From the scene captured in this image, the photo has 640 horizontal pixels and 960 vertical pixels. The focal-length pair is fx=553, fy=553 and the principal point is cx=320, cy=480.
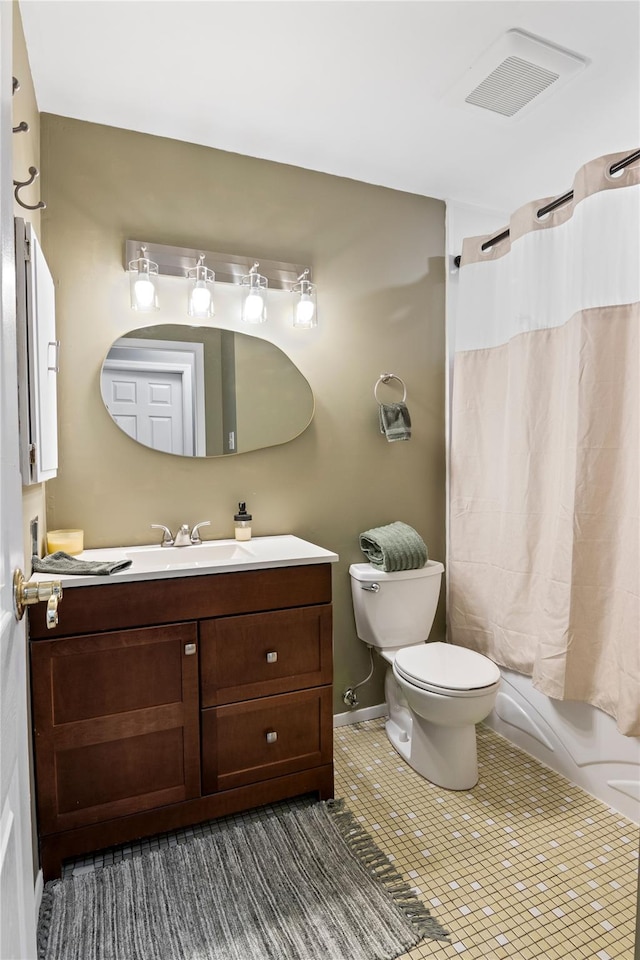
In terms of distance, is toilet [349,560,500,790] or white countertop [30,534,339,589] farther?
toilet [349,560,500,790]

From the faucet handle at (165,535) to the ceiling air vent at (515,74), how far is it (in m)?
1.90

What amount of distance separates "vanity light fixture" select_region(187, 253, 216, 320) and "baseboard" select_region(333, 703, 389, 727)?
1.89 metres

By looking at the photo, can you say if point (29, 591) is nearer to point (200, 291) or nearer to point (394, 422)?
point (200, 291)

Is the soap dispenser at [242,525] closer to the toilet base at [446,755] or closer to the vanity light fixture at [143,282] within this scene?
the vanity light fixture at [143,282]

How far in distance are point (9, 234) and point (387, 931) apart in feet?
5.92

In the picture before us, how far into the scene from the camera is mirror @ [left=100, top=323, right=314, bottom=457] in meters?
2.16

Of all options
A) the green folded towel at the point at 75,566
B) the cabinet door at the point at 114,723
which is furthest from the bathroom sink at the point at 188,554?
the cabinet door at the point at 114,723

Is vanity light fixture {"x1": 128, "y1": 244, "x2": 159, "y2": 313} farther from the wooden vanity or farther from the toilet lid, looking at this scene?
the toilet lid

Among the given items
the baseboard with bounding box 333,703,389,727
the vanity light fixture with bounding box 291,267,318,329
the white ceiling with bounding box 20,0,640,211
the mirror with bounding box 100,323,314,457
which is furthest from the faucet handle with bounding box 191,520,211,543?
the white ceiling with bounding box 20,0,640,211

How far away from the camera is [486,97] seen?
1.96 m

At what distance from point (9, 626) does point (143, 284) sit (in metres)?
1.67

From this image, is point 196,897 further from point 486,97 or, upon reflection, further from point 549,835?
point 486,97

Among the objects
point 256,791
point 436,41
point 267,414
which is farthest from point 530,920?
point 436,41

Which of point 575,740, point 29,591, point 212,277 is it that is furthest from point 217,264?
point 575,740
